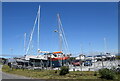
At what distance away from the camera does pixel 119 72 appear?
2706cm

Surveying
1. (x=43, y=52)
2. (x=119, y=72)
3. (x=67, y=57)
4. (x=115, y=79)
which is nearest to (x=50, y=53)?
(x=43, y=52)

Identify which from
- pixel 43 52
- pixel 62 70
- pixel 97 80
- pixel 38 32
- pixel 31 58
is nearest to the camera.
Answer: pixel 97 80

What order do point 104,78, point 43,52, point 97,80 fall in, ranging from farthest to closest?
point 43,52 < point 104,78 < point 97,80

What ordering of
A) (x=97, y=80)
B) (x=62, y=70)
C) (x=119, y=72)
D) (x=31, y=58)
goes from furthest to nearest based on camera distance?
(x=31, y=58) → (x=62, y=70) → (x=119, y=72) → (x=97, y=80)

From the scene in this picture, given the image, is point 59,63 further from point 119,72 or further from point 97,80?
point 97,80

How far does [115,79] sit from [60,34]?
102ft

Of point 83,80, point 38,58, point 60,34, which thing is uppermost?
point 60,34

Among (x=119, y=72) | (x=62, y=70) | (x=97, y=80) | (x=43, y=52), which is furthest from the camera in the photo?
(x=43, y=52)

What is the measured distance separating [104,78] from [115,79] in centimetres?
150

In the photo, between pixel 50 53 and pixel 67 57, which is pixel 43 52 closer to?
pixel 50 53

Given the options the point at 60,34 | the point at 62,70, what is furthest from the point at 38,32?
the point at 62,70

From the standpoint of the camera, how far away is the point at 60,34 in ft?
169

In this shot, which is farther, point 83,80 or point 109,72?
point 109,72

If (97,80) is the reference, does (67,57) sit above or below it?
above
